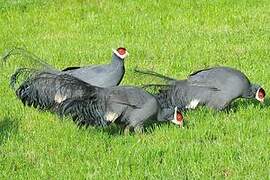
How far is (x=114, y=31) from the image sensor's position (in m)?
11.8

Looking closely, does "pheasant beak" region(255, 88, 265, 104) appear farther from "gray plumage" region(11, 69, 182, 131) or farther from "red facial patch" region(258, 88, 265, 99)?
"gray plumage" region(11, 69, 182, 131)

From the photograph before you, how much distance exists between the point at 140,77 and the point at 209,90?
97 centimetres

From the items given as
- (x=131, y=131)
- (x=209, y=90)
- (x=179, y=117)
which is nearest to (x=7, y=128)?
(x=131, y=131)

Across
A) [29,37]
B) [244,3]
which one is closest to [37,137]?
[29,37]

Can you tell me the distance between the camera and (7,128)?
285 inches

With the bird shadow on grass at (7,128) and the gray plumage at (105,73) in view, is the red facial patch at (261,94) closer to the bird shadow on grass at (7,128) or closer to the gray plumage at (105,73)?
the gray plumage at (105,73)

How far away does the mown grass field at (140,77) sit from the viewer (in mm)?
6211

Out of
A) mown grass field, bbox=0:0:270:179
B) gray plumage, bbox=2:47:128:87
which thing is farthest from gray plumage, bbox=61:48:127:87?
mown grass field, bbox=0:0:270:179

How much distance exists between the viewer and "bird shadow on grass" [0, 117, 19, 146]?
22.7 feet

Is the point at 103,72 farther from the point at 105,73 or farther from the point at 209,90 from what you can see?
the point at 209,90

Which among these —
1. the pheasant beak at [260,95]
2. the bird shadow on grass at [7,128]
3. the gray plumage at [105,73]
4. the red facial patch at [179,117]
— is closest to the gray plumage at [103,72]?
the gray plumage at [105,73]

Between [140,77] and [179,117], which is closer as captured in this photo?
[179,117]

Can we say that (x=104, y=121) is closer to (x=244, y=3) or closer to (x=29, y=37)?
(x=29, y=37)

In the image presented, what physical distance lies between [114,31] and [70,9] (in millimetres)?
1774
